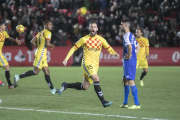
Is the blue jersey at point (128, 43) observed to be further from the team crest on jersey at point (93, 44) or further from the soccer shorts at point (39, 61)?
the soccer shorts at point (39, 61)

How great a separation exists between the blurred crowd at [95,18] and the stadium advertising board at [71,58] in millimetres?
574

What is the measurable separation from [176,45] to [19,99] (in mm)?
16965

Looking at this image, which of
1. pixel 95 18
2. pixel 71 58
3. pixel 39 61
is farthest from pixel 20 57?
pixel 39 61

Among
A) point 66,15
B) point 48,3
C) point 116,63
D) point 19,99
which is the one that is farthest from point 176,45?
point 19,99

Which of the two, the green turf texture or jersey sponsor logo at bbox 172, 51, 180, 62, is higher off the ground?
the green turf texture

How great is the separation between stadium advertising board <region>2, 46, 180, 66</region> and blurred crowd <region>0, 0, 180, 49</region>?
574 millimetres

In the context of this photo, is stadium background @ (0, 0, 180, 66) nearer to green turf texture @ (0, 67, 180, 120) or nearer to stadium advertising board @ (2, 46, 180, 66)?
stadium advertising board @ (2, 46, 180, 66)

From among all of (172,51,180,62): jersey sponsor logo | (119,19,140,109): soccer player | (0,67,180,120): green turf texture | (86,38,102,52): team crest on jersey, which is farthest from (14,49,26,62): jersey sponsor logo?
(119,19,140,109): soccer player

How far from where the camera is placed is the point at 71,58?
22.4 meters

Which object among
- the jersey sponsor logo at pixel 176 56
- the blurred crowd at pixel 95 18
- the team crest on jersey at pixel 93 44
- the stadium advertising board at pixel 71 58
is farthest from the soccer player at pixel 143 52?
the jersey sponsor logo at pixel 176 56

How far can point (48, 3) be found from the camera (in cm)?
2445

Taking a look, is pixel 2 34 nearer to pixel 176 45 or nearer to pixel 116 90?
pixel 116 90

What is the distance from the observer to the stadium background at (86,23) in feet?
71.1

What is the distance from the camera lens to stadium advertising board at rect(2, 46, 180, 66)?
70.4ft
